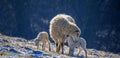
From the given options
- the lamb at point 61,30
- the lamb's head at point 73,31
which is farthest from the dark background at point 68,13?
the lamb's head at point 73,31

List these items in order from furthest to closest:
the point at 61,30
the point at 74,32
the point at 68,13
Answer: the point at 68,13
the point at 61,30
the point at 74,32

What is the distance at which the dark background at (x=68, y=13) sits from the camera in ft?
230

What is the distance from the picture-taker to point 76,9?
7994 cm

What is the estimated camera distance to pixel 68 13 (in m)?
78.1

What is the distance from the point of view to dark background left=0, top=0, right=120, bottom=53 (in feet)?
230

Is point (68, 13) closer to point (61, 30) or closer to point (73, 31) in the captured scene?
point (61, 30)

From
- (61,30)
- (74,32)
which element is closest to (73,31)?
(74,32)

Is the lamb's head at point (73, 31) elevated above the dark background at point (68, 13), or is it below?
below

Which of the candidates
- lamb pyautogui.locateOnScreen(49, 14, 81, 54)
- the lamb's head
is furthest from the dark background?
the lamb's head

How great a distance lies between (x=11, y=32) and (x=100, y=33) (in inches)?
→ 620

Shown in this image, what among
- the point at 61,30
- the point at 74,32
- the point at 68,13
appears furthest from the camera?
the point at 68,13

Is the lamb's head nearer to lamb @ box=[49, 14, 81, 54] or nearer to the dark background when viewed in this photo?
lamb @ box=[49, 14, 81, 54]

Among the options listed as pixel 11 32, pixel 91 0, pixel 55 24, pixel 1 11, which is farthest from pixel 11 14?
pixel 55 24

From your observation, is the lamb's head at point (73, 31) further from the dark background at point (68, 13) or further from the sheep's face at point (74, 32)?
the dark background at point (68, 13)
